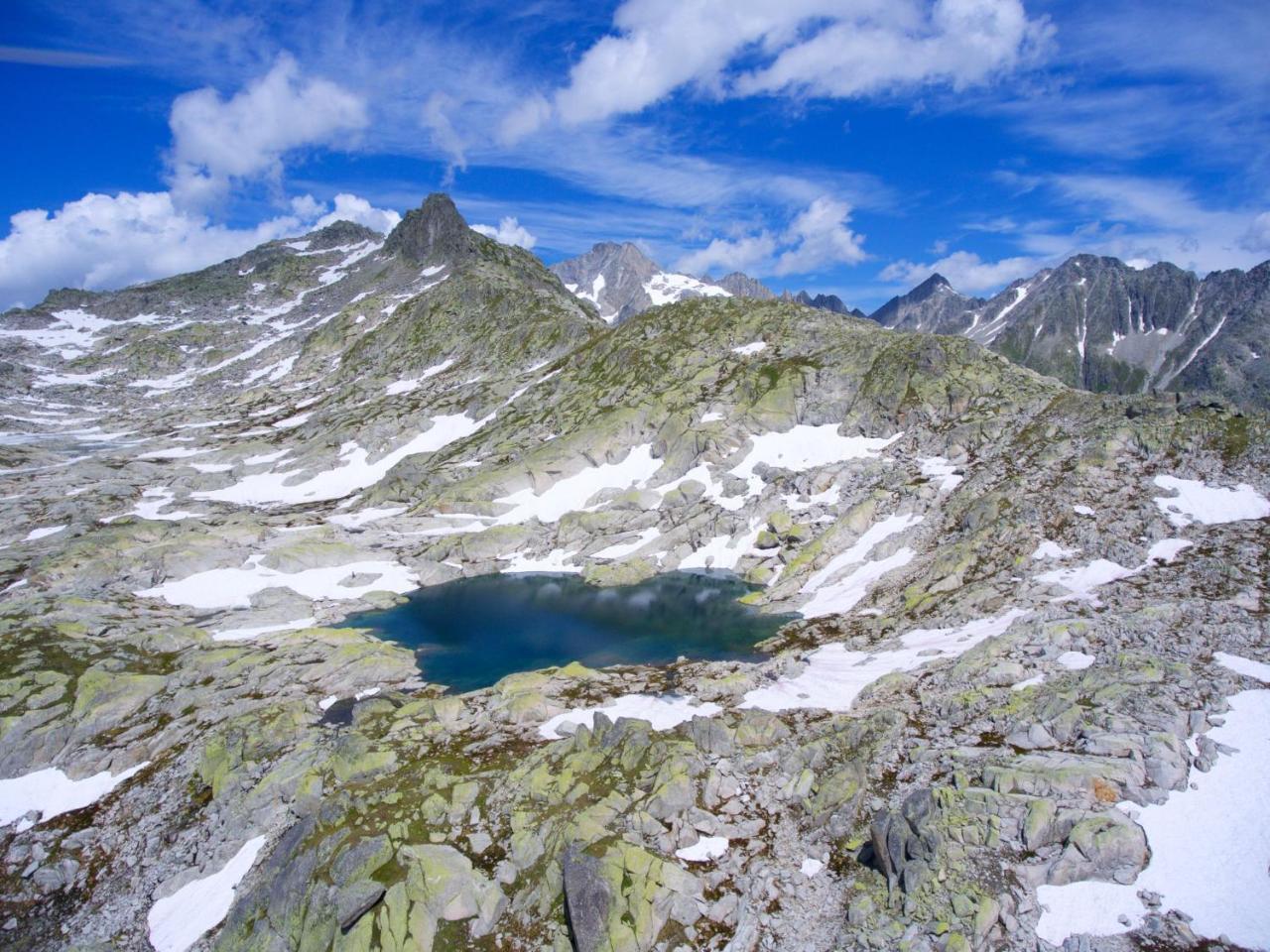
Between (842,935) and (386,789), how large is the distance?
67.4 feet

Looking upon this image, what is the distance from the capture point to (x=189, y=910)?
91.6 ft

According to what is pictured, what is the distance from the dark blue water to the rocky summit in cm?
298

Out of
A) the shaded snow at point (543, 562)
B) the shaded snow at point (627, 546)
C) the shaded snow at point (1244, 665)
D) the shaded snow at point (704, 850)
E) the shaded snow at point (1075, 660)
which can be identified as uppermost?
the shaded snow at point (1244, 665)

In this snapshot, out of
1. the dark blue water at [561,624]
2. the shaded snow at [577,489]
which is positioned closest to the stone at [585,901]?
the dark blue water at [561,624]

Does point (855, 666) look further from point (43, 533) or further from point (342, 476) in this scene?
point (342, 476)

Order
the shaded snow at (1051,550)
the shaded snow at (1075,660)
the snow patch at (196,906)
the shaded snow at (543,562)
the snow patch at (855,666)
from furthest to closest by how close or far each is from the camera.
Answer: the shaded snow at (543,562) → the shaded snow at (1051,550) → the snow patch at (855,666) → the shaded snow at (1075,660) → the snow patch at (196,906)

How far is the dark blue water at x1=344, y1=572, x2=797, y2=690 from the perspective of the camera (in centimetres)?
5150

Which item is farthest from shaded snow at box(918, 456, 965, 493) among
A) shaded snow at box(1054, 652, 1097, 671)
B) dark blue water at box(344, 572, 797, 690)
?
shaded snow at box(1054, 652, 1097, 671)

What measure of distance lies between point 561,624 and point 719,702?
25.9 m

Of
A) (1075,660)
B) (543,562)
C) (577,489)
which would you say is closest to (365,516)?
(577,489)

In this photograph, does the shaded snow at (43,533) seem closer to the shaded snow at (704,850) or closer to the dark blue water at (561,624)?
the dark blue water at (561,624)

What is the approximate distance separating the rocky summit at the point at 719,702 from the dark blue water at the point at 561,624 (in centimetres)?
298

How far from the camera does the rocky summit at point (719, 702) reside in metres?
21.7

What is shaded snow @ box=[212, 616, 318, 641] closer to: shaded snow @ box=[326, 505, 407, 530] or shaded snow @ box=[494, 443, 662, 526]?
shaded snow @ box=[494, 443, 662, 526]
